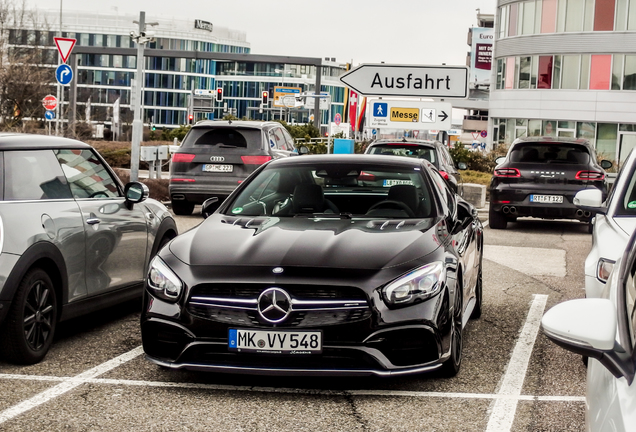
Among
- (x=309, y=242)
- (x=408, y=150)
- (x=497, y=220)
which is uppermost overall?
(x=408, y=150)

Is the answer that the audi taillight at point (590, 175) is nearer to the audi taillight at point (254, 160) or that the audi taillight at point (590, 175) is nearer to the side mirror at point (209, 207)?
the audi taillight at point (254, 160)

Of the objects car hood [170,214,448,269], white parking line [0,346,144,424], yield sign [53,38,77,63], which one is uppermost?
yield sign [53,38,77,63]

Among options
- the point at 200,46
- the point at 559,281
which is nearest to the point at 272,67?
the point at 200,46

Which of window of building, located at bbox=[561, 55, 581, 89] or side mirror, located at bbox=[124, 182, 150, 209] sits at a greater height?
window of building, located at bbox=[561, 55, 581, 89]

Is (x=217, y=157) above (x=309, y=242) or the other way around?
→ the other way around

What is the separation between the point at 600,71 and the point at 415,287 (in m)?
53.9

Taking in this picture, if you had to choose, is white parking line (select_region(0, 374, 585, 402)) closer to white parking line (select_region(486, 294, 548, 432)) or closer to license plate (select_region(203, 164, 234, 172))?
white parking line (select_region(486, 294, 548, 432))

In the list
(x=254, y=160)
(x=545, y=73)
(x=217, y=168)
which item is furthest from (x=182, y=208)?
(x=545, y=73)

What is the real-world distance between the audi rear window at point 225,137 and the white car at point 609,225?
10.6 m

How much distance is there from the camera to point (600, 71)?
56.4 m

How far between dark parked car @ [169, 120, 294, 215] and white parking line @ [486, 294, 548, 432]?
9.40 metres

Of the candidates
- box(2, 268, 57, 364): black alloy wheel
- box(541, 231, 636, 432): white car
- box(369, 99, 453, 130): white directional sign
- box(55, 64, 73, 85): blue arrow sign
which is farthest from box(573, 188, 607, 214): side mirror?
box(55, 64, 73, 85): blue arrow sign

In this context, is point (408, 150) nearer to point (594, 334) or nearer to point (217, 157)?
point (217, 157)

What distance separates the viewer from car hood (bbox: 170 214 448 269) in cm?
557
